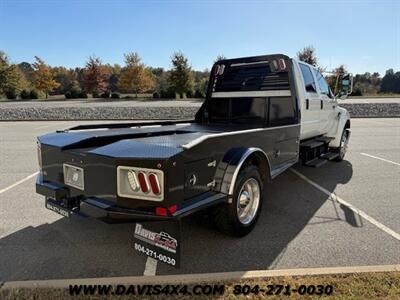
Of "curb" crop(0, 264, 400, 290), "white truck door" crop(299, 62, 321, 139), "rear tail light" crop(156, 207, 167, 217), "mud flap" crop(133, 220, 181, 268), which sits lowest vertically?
"curb" crop(0, 264, 400, 290)

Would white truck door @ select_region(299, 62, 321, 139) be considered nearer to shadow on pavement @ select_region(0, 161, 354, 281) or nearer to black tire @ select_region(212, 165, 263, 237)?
shadow on pavement @ select_region(0, 161, 354, 281)

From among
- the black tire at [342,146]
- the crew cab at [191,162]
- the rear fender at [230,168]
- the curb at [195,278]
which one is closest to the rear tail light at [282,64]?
the crew cab at [191,162]

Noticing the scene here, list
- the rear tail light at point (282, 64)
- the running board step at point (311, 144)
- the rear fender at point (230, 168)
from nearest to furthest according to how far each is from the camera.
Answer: the rear fender at point (230, 168)
the rear tail light at point (282, 64)
the running board step at point (311, 144)

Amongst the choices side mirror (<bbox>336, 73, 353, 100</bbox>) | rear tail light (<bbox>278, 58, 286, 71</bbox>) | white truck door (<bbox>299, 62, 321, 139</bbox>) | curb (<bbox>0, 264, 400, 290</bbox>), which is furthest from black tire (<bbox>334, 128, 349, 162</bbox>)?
curb (<bbox>0, 264, 400, 290</bbox>)

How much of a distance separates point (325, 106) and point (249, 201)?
3777 mm

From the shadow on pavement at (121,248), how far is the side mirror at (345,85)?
362 centimetres

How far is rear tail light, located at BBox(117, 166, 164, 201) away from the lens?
2.68m

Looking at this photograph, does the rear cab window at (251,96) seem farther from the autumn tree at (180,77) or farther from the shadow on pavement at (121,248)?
the autumn tree at (180,77)

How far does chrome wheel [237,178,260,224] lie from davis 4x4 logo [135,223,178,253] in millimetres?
1128

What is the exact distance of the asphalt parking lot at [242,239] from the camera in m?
3.26

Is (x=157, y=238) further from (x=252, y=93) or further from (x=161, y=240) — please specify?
(x=252, y=93)

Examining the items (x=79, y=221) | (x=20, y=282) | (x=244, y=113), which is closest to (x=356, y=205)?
(x=244, y=113)

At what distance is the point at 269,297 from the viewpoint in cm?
273

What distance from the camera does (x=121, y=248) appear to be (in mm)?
3617
